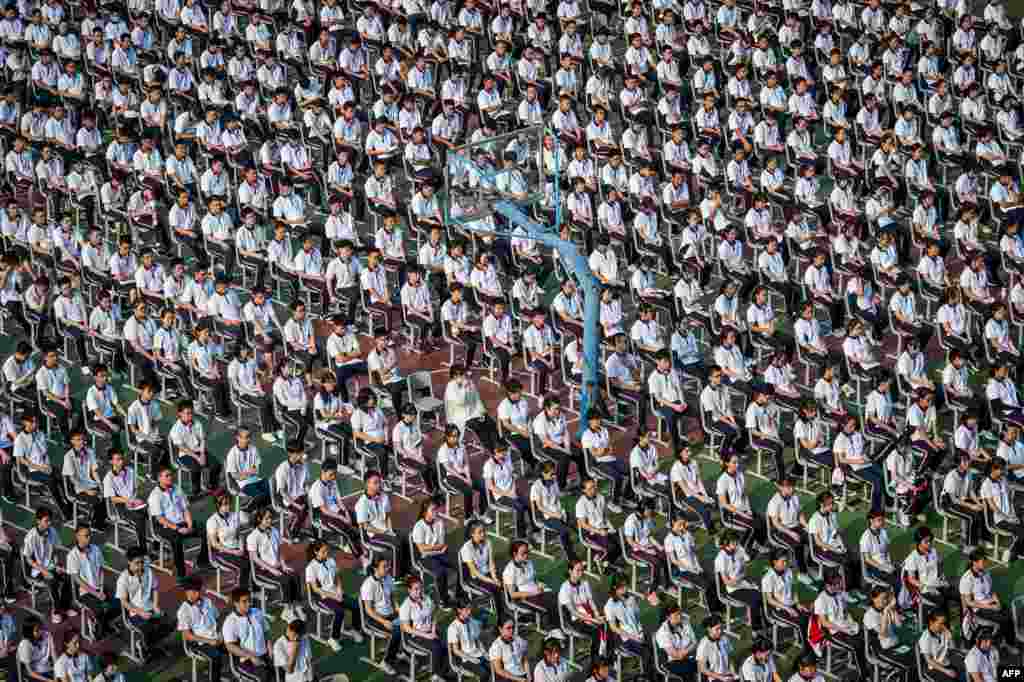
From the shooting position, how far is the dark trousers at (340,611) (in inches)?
775

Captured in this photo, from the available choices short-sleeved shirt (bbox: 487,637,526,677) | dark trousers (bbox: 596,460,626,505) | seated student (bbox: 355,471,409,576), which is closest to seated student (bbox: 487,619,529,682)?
short-sleeved shirt (bbox: 487,637,526,677)

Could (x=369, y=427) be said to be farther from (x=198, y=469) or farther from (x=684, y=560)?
(x=684, y=560)

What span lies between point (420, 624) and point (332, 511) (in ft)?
6.41

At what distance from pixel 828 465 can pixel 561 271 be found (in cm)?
506

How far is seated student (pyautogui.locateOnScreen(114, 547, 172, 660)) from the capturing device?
19328 millimetres

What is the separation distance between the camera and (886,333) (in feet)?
82.8

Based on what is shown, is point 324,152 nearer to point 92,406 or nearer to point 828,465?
point 92,406

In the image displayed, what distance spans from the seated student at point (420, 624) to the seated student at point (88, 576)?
116 inches

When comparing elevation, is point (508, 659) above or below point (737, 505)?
below

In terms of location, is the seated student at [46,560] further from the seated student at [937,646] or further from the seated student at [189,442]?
the seated student at [937,646]

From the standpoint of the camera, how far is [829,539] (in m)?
20.5

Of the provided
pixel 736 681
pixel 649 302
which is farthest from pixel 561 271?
pixel 736 681

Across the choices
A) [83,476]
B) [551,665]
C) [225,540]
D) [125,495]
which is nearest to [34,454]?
[83,476]

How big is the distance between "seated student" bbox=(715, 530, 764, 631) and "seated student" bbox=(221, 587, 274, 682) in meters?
4.45
